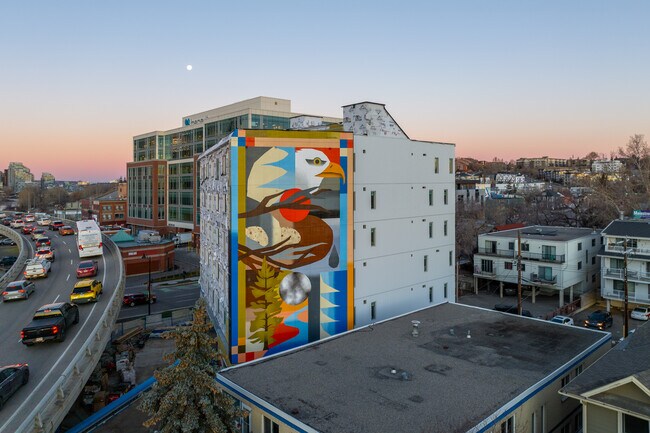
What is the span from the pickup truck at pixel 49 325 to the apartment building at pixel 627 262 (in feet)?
145

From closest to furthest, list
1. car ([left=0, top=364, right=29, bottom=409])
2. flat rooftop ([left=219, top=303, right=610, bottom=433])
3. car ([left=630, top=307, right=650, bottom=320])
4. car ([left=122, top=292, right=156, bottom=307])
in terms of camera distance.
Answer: flat rooftop ([left=219, top=303, right=610, bottom=433]) < car ([left=0, top=364, right=29, bottom=409]) < car ([left=630, top=307, right=650, bottom=320]) < car ([left=122, top=292, right=156, bottom=307])

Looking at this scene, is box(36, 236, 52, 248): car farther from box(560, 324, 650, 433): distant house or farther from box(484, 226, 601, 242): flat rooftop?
box(560, 324, 650, 433): distant house

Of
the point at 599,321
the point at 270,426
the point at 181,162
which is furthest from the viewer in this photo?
the point at 181,162

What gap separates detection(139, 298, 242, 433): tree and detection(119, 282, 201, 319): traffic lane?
30919 mm

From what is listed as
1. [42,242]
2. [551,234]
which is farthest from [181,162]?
[551,234]

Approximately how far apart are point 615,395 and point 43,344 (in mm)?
24699

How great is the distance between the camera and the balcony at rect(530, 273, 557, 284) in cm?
4422

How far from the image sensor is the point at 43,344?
2186cm

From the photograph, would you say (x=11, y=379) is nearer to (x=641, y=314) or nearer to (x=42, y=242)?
(x=42, y=242)

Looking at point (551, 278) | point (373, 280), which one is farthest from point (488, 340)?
point (551, 278)

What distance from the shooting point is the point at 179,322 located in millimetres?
38906

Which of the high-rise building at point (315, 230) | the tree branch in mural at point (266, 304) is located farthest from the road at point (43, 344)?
the tree branch in mural at point (266, 304)

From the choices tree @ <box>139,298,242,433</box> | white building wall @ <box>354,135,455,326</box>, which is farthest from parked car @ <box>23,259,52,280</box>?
tree @ <box>139,298,242,433</box>

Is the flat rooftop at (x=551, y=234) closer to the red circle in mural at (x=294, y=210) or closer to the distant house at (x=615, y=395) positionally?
the red circle in mural at (x=294, y=210)
